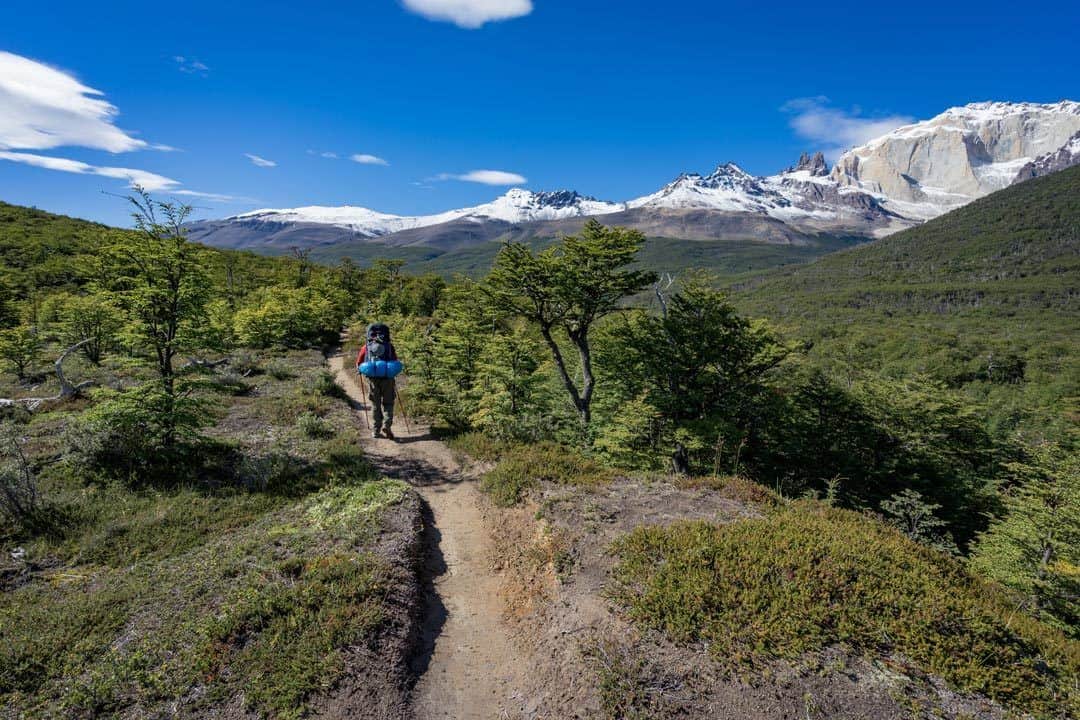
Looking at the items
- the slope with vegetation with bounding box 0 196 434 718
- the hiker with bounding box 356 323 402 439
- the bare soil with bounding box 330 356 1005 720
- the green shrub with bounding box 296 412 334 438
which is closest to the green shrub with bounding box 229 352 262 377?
the slope with vegetation with bounding box 0 196 434 718

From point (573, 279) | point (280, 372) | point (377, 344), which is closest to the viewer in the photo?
point (377, 344)

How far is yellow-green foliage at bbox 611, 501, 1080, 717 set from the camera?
18.1ft

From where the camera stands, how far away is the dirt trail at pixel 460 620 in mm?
6027

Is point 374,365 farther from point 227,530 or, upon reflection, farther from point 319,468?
point 227,530

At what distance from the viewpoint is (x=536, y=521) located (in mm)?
9406

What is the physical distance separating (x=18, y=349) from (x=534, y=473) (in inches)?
1077

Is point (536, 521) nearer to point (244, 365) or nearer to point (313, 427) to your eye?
point (313, 427)

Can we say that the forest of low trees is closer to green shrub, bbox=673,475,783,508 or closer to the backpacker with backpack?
green shrub, bbox=673,475,783,508

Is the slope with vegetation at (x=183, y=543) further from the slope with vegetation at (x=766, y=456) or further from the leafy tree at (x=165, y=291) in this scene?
the slope with vegetation at (x=766, y=456)

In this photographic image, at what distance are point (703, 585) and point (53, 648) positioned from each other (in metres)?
9.21

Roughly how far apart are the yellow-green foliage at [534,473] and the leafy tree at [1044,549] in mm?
12378

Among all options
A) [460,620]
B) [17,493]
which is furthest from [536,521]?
[17,493]

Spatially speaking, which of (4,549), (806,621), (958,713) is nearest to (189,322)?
(4,549)

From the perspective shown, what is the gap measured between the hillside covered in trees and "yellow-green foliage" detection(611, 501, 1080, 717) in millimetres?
44
